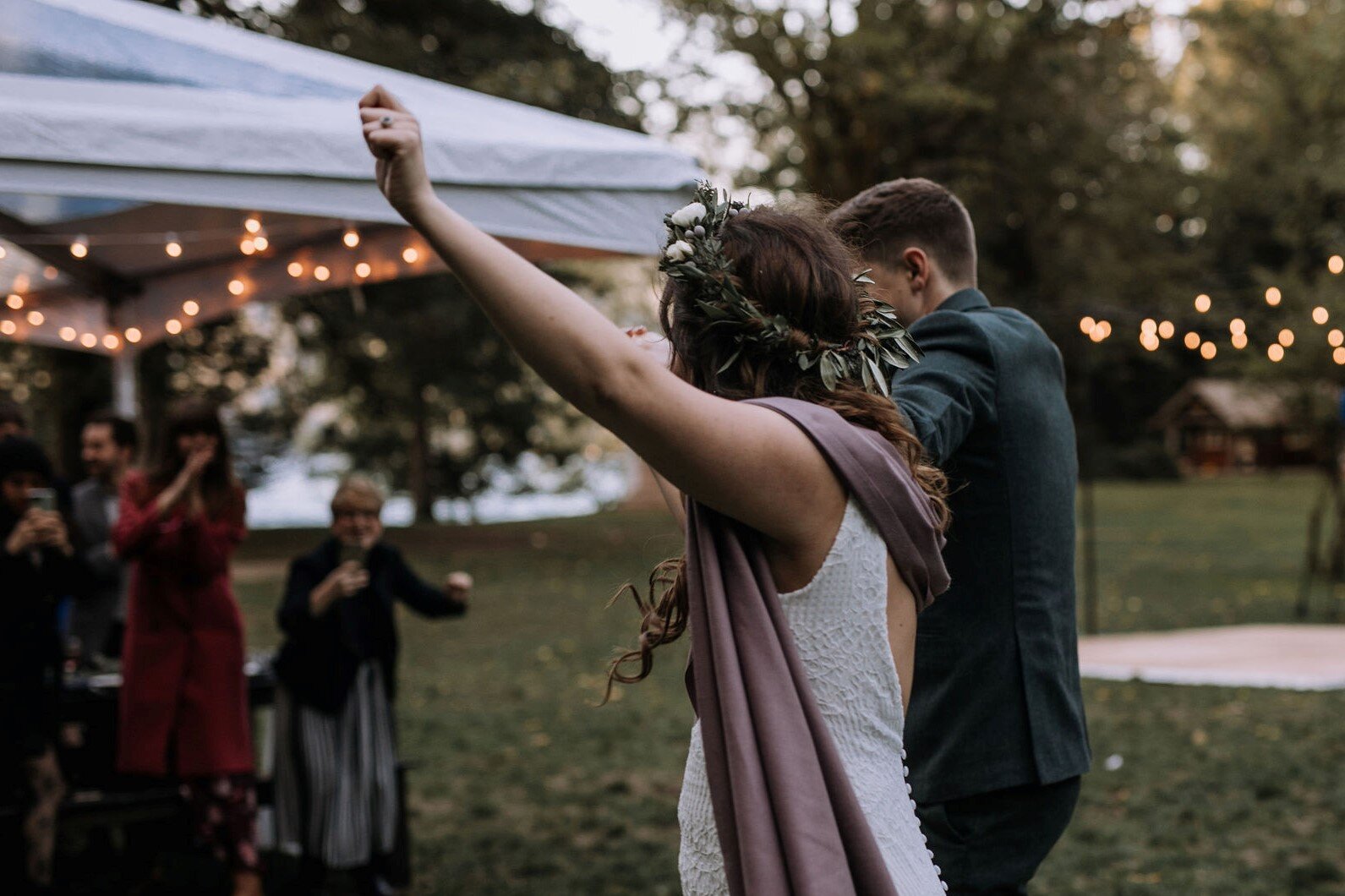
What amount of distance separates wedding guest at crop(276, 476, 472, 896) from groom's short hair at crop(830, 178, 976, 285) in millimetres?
2845

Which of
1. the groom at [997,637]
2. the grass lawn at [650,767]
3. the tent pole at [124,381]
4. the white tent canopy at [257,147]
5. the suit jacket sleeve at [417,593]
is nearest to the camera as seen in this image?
the groom at [997,637]

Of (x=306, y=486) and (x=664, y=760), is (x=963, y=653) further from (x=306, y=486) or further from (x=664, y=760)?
(x=306, y=486)

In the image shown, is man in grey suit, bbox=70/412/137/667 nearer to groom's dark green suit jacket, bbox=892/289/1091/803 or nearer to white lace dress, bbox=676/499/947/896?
groom's dark green suit jacket, bbox=892/289/1091/803

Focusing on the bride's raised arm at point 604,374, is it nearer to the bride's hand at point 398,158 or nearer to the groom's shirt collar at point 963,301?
the bride's hand at point 398,158

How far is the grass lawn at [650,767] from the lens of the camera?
219 inches

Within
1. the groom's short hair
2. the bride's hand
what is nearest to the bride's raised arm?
the bride's hand

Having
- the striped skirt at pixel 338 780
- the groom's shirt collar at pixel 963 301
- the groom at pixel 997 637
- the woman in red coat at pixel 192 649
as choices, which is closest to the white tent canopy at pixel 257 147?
the woman in red coat at pixel 192 649

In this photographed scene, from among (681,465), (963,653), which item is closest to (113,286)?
(963,653)

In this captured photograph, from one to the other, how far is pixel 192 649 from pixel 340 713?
63 centimetres

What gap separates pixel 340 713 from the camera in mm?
5105

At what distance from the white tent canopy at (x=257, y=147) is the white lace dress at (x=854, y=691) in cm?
249

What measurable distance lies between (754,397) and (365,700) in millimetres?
3779

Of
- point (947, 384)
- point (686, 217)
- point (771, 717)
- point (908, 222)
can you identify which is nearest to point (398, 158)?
point (686, 217)

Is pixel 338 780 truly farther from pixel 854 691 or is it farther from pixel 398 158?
pixel 398 158
